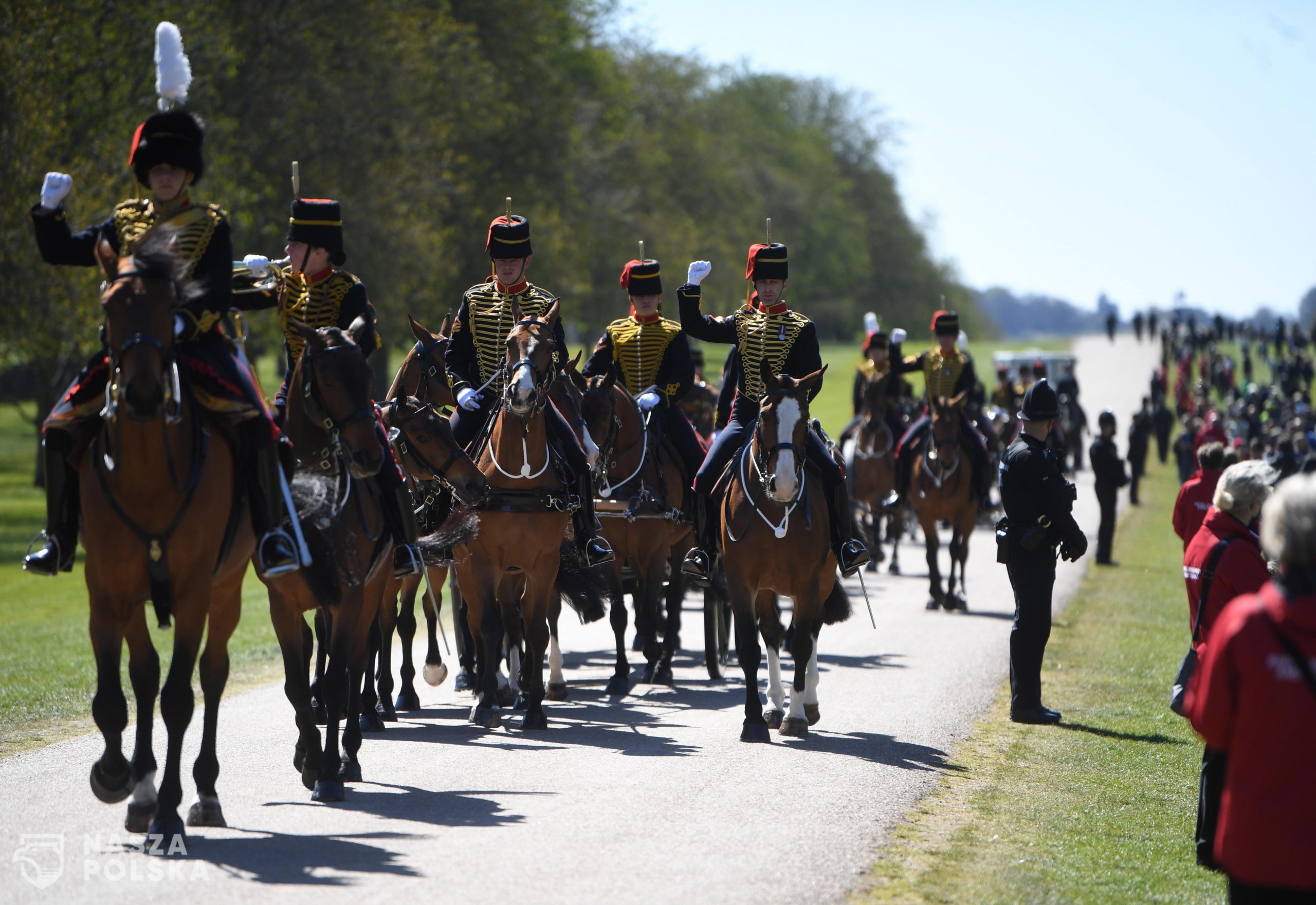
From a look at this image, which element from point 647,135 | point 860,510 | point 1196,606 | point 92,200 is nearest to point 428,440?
point 1196,606

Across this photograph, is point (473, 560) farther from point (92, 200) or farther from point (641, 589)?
point (92, 200)

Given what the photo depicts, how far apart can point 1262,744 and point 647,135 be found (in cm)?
5396

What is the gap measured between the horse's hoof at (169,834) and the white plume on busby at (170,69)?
353cm

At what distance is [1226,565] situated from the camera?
7.33 m

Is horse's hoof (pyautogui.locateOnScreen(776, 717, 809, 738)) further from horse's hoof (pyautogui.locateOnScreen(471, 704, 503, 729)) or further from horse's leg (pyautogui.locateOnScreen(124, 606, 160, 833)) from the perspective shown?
horse's leg (pyautogui.locateOnScreen(124, 606, 160, 833))

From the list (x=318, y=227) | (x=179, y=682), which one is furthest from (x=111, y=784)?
(x=318, y=227)

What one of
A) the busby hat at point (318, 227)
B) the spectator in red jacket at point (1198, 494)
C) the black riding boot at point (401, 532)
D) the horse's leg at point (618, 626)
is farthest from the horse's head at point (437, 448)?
the spectator in red jacket at point (1198, 494)

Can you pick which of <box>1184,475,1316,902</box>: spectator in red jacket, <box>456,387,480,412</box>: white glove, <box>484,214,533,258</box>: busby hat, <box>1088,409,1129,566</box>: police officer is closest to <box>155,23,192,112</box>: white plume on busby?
<box>456,387,480,412</box>: white glove

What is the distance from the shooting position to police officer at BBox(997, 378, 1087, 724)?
1158 cm

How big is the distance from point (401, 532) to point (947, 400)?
1199cm

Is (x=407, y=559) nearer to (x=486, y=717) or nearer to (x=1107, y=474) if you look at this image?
(x=486, y=717)

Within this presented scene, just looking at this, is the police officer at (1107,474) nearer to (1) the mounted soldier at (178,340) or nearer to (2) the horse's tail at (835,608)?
(2) the horse's tail at (835,608)

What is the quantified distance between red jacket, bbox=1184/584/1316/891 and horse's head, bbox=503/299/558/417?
20.9ft

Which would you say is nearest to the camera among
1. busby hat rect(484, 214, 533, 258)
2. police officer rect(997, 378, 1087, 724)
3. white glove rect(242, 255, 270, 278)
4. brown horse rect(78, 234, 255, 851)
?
brown horse rect(78, 234, 255, 851)
